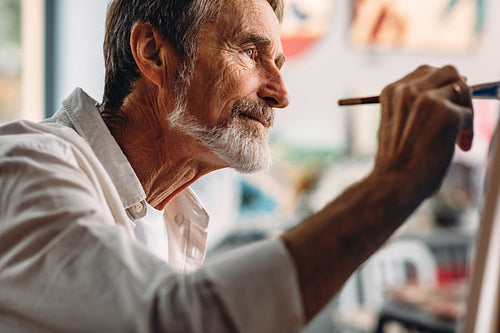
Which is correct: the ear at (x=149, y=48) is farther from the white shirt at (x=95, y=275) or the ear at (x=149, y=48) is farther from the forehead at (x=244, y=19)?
the white shirt at (x=95, y=275)

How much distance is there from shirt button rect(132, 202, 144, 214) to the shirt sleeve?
310 mm

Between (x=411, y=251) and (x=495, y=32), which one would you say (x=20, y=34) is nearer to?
(x=411, y=251)

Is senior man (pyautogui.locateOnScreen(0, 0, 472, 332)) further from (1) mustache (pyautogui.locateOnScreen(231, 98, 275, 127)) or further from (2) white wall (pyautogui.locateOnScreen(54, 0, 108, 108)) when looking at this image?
(2) white wall (pyautogui.locateOnScreen(54, 0, 108, 108))

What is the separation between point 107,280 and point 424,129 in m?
0.34

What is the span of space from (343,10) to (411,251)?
1.64 meters

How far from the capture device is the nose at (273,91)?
85 centimetres

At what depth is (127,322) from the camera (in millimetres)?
464

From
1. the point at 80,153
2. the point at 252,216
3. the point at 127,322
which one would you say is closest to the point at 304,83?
the point at 252,216

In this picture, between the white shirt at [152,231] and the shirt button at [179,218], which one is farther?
the shirt button at [179,218]

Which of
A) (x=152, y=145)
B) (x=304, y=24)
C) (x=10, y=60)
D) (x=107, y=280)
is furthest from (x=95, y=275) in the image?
(x=304, y=24)

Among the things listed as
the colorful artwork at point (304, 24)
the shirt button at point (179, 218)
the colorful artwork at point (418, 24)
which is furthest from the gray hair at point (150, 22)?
the colorful artwork at point (418, 24)

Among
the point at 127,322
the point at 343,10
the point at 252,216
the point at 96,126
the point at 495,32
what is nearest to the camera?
the point at 127,322

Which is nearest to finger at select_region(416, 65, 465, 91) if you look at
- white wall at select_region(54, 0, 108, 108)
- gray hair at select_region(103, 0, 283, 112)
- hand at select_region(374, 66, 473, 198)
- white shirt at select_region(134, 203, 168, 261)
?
hand at select_region(374, 66, 473, 198)

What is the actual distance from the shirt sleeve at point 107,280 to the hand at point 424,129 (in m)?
0.15
